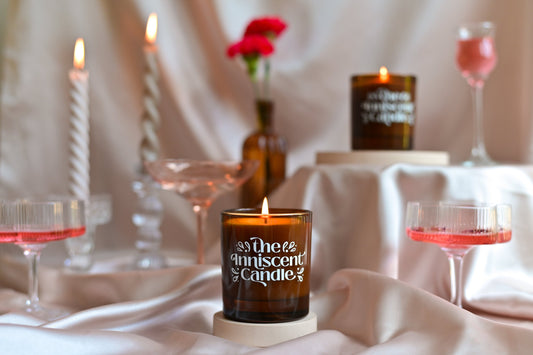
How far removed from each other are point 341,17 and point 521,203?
2.37 feet

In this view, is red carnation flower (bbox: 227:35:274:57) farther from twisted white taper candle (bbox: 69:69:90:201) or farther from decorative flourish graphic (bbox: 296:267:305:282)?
decorative flourish graphic (bbox: 296:267:305:282)

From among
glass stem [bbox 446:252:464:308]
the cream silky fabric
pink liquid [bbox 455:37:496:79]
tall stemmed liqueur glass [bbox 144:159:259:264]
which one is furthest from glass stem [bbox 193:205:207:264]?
pink liquid [bbox 455:37:496:79]

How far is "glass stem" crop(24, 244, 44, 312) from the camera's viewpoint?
1.01 m

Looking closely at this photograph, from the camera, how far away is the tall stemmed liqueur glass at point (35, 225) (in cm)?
97

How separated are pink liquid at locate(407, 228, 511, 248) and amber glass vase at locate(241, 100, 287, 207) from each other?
570 millimetres

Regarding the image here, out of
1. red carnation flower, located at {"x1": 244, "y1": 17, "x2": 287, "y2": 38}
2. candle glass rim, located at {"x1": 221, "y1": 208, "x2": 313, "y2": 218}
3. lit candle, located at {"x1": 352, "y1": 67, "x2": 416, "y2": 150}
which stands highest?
red carnation flower, located at {"x1": 244, "y1": 17, "x2": 287, "y2": 38}

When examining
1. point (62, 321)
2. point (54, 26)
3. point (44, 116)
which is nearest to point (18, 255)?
point (44, 116)

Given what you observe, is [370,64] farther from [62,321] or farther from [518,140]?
[62,321]

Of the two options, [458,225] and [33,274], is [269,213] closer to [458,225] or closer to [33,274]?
[458,225]

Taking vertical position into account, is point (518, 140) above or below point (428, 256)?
above

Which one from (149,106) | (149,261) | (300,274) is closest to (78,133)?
(149,106)

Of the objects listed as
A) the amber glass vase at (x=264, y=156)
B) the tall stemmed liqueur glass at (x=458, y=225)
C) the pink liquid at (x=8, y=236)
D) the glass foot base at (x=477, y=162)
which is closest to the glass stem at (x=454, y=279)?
the tall stemmed liqueur glass at (x=458, y=225)

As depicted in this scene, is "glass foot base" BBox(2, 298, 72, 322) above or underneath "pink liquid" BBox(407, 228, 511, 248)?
underneath

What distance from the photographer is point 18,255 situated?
1578 mm
